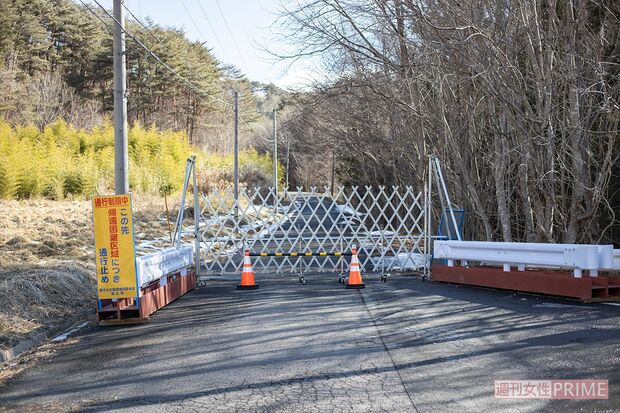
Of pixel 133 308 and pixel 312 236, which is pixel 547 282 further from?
pixel 133 308

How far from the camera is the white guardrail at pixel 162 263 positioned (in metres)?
9.01

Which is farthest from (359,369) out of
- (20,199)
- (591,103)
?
(20,199)

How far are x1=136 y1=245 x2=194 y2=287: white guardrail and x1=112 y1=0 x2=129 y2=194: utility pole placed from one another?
1.85m

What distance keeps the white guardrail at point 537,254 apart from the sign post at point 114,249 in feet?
19.6

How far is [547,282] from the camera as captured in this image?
389 inches

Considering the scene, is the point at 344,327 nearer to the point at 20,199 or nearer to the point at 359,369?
the point at 359,369

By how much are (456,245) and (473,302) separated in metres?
2.50

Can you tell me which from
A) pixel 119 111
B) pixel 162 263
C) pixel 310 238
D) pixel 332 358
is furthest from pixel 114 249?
pixel 310 238

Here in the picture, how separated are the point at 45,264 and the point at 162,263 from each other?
3017 millimetres

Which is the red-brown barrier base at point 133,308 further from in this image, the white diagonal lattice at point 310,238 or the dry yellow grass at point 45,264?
the white diagonal lattice at point 310,238

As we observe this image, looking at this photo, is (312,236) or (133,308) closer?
(133,308)

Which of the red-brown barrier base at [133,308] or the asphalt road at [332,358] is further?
the red-brown barrier base at [133,308]

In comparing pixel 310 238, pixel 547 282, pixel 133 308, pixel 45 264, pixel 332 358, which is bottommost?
pixel 332 358

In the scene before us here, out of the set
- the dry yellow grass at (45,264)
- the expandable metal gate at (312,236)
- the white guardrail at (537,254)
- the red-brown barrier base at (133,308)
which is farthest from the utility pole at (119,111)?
the white guardrail at (537,254)
